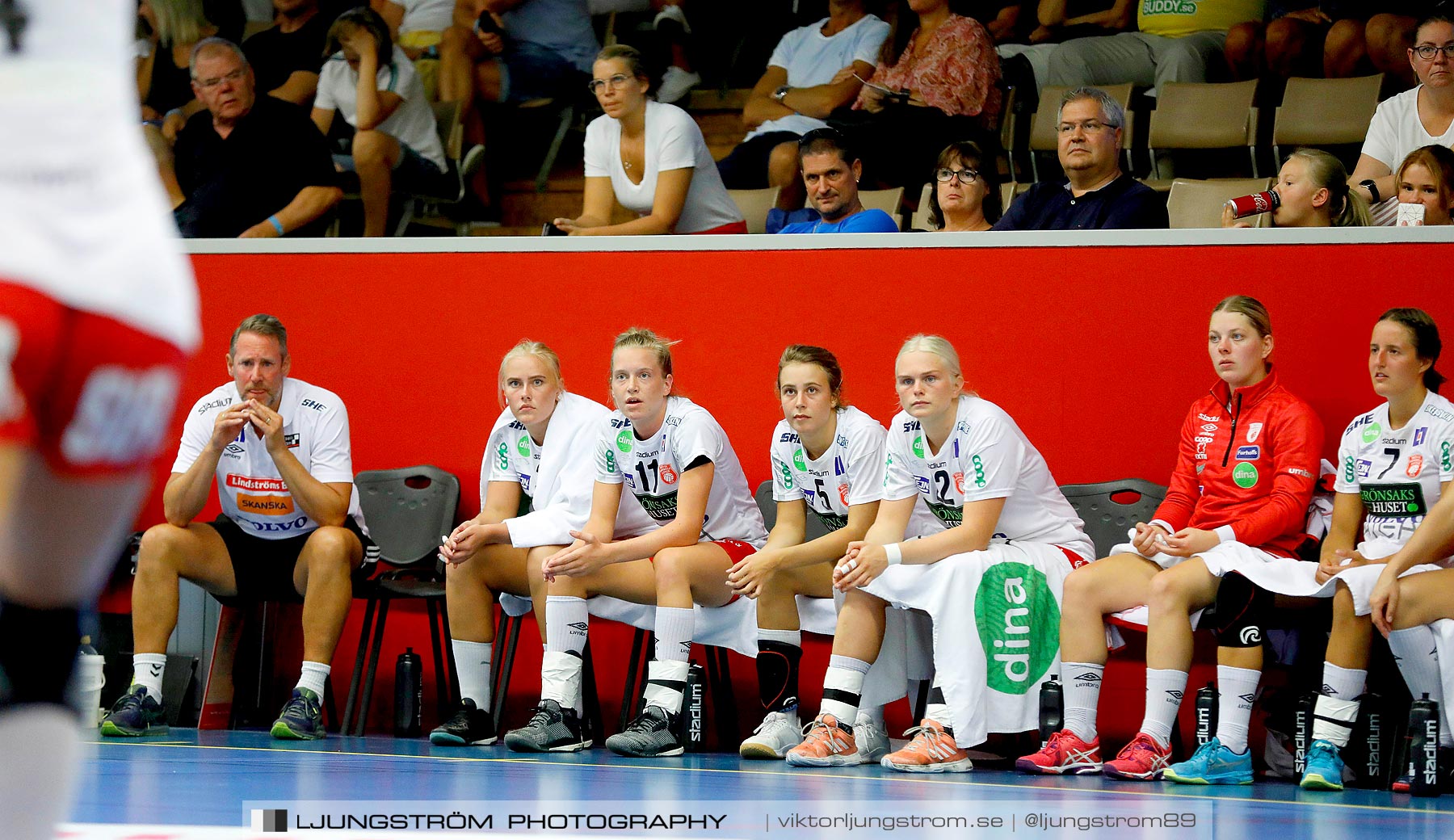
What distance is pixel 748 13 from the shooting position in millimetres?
8898

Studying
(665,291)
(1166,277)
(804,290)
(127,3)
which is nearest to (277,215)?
(665,291)

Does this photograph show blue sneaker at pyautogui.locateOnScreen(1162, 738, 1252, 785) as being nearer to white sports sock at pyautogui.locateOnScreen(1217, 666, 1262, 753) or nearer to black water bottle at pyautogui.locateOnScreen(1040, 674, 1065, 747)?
white sports sock at pyautogui.locateOnScreen(1217, 666, 1262, 753)

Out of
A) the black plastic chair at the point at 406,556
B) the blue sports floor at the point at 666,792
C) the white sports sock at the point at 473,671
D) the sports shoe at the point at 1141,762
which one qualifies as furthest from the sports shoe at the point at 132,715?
the sports shoe at the point at 1141,762

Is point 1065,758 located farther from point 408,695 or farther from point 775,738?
point 408,695

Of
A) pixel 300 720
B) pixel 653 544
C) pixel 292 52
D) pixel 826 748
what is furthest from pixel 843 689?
pixel 292 52

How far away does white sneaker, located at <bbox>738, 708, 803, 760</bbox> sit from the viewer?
505 cm

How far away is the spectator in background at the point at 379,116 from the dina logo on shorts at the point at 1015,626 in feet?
14.0

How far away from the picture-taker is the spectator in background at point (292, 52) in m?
8.60

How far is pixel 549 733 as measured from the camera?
5.14 metres

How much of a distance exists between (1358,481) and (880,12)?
13.9 feet

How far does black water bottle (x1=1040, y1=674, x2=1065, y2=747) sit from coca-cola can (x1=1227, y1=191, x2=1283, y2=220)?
1943 mm

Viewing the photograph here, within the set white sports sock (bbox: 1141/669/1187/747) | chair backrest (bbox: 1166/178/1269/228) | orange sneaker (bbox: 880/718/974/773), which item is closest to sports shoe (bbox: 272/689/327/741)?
orange sneaker (bbox: 880/718/974/773)

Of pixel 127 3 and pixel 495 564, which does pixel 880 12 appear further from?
pixel 127 3

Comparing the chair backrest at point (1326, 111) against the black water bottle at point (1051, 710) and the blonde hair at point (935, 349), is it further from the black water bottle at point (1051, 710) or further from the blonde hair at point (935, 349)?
the black water bottle at point (1051, 710)
